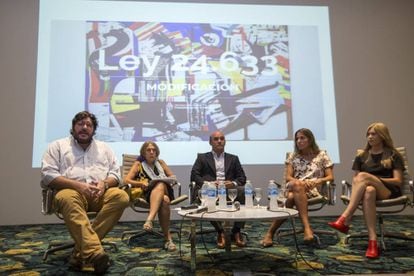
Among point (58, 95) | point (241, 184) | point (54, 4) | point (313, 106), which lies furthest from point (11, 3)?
point (313, 106)

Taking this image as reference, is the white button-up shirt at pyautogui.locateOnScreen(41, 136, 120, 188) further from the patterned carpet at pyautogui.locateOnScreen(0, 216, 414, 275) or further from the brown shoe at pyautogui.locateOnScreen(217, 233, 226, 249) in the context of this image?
the brown shoe at pyautogui.locateOnScreen(217, 233, 226, 249)

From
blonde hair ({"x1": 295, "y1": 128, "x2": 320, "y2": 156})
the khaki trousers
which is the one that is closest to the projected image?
blonde hair ({"x1": 295, "y1": 128, "x2": 320, "y2": 156})

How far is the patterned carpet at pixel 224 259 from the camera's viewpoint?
2.14 meters

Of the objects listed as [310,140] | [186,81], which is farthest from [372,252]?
[186,81]

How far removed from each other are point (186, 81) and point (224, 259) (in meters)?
2.46

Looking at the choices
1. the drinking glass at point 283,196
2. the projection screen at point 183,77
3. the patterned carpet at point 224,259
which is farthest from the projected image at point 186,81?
the patterned carpet at point 224,259

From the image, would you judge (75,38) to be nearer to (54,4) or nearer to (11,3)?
(54,4)

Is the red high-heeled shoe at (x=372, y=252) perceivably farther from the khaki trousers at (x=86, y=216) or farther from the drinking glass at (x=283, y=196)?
the khaki trousers at (x=86, y=216)

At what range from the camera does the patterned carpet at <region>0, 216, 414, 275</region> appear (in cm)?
214

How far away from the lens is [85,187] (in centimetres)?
232

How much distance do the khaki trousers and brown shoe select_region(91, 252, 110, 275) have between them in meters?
0.02

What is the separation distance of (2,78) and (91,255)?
3.14 m

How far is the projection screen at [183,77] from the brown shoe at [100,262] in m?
2.18

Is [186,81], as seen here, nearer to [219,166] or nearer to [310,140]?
[219,166]
